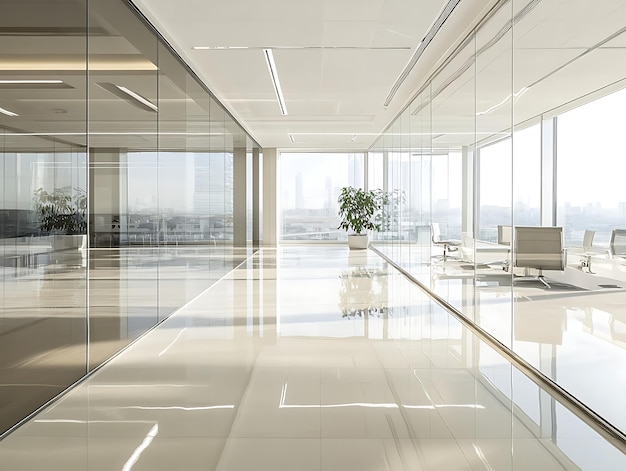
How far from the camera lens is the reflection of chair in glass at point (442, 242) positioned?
8.16 m

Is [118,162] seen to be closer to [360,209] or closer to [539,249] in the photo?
[539,249]

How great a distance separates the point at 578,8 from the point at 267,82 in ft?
20.4

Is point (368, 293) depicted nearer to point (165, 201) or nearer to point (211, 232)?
point (211, 232)

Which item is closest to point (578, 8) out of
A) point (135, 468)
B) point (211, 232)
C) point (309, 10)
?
point (309, 10)

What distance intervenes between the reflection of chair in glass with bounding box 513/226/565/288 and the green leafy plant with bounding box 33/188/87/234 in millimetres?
3736

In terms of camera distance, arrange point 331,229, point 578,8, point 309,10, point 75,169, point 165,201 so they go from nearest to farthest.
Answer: point 578,8, point 75,169, point 309,10, point 165,201, point 331,229

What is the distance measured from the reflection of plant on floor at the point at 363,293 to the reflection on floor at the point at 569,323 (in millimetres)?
1584

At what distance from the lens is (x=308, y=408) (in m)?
4.06

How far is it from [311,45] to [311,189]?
1588 centimetres

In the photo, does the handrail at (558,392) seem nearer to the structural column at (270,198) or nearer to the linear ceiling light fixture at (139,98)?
the linear ceiling light fixture at (139,98)

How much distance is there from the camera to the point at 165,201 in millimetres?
7211

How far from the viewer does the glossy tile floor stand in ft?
10.6

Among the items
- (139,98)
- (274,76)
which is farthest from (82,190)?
(274,76)

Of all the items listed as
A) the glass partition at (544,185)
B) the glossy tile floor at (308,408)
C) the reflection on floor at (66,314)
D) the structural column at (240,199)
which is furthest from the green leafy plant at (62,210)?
the structural column at (240,199)
